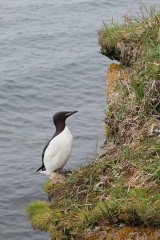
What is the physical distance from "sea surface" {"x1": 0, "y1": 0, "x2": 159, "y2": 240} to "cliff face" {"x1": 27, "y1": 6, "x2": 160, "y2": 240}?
153 inches

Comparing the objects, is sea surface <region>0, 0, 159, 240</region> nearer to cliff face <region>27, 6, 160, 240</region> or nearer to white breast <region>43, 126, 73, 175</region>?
white breast <region>43, 126, 73, 175</region>

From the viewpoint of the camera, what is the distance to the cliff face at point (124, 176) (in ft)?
21.3

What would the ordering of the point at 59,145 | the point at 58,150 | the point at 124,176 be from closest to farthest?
the point at 124,176
the point at 59,145
the point at 58,150

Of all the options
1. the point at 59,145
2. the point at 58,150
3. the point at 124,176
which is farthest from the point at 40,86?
the point at 124,176

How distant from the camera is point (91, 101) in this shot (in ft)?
59.1

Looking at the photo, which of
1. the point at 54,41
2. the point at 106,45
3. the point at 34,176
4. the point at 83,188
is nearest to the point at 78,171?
the point at 83,188

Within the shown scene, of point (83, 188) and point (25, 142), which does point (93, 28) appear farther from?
point (83, 188)

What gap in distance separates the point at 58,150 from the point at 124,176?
3567mm

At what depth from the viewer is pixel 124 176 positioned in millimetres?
7211

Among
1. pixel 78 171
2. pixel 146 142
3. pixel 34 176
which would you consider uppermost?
pixel 146 142

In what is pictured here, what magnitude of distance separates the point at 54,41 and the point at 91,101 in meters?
5.01

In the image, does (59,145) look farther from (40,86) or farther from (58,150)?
(40,86)

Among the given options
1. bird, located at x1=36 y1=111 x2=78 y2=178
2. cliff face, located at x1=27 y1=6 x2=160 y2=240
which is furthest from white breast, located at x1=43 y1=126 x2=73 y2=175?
cliff face, located at x1=27 y1=6 x2=160 y2=240

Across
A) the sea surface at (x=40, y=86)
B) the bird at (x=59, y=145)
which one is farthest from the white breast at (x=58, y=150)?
the sea surface at (x=40, y=86)
